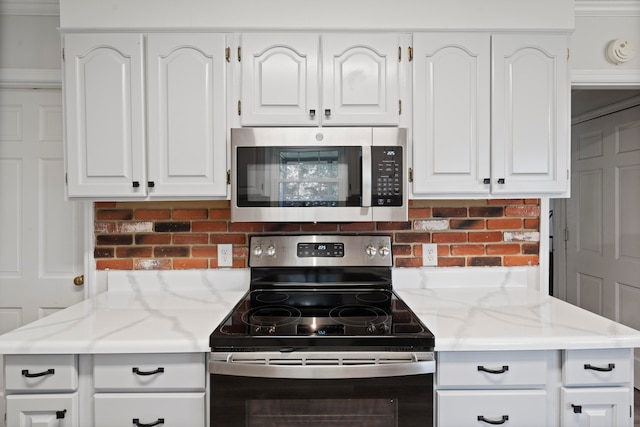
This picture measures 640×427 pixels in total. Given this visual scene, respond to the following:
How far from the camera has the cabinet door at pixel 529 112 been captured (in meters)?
1.74

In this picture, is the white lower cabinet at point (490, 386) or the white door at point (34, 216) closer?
the white lower cabinet at point (490, 386)

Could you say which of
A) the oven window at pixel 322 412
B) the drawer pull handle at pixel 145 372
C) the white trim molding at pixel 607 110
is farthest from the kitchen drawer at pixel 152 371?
the white trim molding at pixel 607 110

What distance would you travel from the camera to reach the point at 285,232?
2.02 m

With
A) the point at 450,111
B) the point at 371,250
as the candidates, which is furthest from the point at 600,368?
the point at 450,111

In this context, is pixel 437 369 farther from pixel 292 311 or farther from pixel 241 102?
pixel 241 102

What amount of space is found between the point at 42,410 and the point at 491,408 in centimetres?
152

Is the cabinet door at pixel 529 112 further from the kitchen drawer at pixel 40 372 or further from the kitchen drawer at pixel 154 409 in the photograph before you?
the kitchen drawer at pixel 40 372

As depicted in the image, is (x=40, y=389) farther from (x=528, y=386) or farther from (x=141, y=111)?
(x=528, y=386)

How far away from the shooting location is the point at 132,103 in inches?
67.2

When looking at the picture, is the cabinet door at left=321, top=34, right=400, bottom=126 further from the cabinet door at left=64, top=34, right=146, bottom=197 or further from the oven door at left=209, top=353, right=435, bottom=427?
the oven door at left=209, top=353, right=435, bottom=427

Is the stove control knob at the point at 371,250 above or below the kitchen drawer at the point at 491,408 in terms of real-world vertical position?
above

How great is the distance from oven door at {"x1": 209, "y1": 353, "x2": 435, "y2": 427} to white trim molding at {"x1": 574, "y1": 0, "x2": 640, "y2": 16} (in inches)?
80.8

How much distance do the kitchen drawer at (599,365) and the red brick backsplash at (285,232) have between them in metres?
0.75

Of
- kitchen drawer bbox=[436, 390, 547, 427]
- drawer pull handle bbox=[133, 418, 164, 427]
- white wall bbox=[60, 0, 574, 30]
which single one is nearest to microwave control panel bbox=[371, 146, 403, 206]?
white wall bbox=[60, 0, 574, 30]
